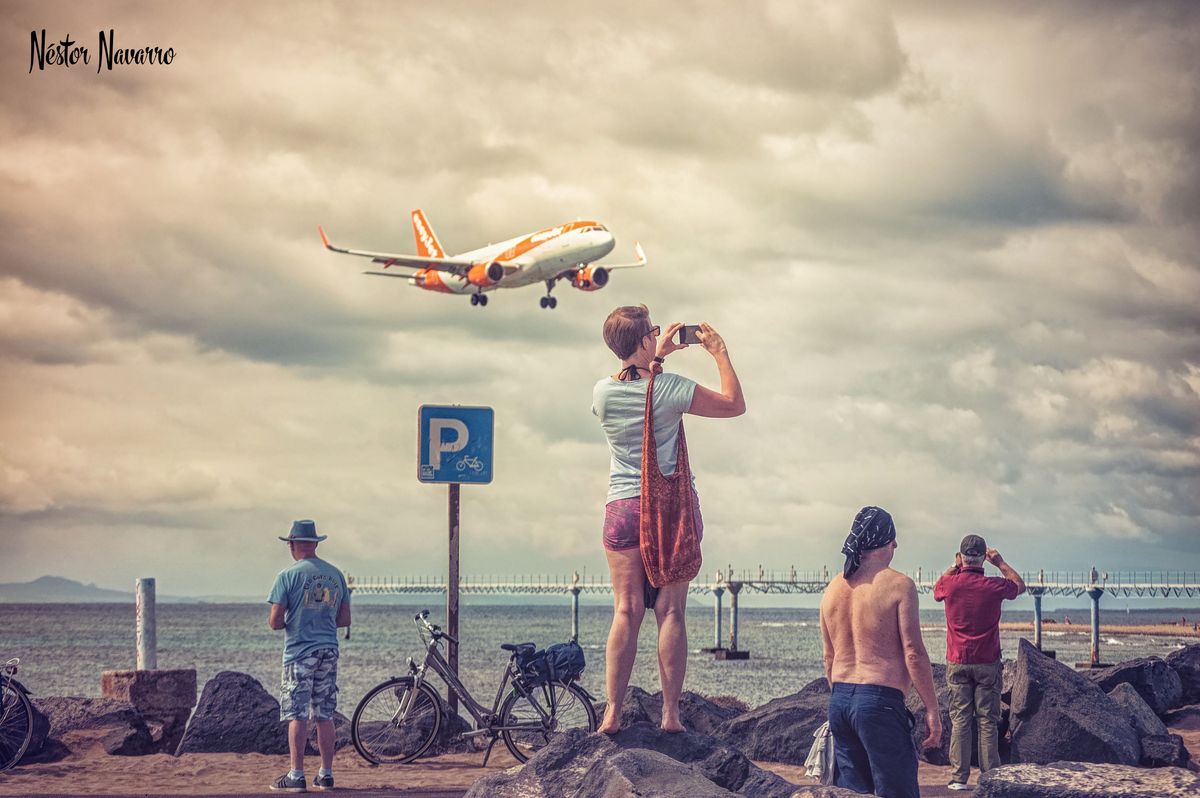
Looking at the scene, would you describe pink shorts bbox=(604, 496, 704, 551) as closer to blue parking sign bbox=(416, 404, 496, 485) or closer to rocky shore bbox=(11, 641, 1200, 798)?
rocky shore bbox=(11, 641, 1200, 798)

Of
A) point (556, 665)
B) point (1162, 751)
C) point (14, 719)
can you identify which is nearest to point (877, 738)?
point (556, 665)

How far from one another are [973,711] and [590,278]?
39167mm

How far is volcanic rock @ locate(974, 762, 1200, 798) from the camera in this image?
472cm

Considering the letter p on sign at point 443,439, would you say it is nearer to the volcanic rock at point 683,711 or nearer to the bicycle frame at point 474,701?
the bicycle frame at point 474,701

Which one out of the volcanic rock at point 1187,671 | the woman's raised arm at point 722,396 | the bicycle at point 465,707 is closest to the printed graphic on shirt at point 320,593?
the bicycle at point 465,707

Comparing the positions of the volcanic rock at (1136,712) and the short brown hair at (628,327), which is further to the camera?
the volcanic rock at (1136,712)

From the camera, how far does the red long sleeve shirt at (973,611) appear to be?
8859mm

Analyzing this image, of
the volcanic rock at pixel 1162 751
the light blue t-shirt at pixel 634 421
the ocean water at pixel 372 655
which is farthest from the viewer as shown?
the ocean water at pixel 372 655

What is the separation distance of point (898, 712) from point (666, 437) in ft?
5.48

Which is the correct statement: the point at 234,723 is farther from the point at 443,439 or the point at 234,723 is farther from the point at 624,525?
the point at 624,525

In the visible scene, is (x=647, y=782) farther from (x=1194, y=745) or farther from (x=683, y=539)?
(x=1194, y=745)

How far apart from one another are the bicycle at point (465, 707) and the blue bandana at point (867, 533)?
440 centimetres

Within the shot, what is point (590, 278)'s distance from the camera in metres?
47.9

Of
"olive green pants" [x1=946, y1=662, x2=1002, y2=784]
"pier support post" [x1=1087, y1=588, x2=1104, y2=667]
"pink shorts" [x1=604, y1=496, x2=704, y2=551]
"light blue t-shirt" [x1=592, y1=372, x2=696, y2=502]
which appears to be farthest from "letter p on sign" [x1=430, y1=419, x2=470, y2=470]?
"pier support post" [x1=1087, y1=588, x2=1104, y2=667]
